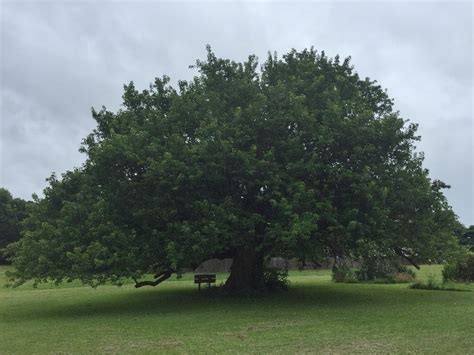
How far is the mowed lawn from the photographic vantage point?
37.3 ft

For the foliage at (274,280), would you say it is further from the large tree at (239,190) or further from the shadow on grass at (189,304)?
the large tree at (239,190)

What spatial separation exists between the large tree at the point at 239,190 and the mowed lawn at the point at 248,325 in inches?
65.3

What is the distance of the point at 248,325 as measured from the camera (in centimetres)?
1426

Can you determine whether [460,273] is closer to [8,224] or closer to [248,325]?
[248,325]

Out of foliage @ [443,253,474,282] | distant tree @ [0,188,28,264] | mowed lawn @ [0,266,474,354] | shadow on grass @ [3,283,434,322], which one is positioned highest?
distant tree @ [0,188,28,264]

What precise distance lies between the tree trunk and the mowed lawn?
891 mm

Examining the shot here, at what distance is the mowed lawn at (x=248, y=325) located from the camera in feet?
37.3

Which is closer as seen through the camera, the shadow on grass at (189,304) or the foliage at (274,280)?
the shadow on grass at (189,304)

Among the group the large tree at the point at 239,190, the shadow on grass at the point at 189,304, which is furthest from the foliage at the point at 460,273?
the large tree at the point at 239,190

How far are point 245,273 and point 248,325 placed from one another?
306 inches

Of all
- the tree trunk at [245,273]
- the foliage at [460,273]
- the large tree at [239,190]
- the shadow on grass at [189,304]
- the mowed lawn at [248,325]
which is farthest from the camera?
the foliage at [460,273]

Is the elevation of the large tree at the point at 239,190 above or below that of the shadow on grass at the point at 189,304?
→ above

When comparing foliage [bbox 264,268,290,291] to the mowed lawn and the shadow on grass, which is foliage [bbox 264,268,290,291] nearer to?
the shadow on grass

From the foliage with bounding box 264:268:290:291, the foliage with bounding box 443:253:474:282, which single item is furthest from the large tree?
the foliage with bounding box 443:253:474:282
